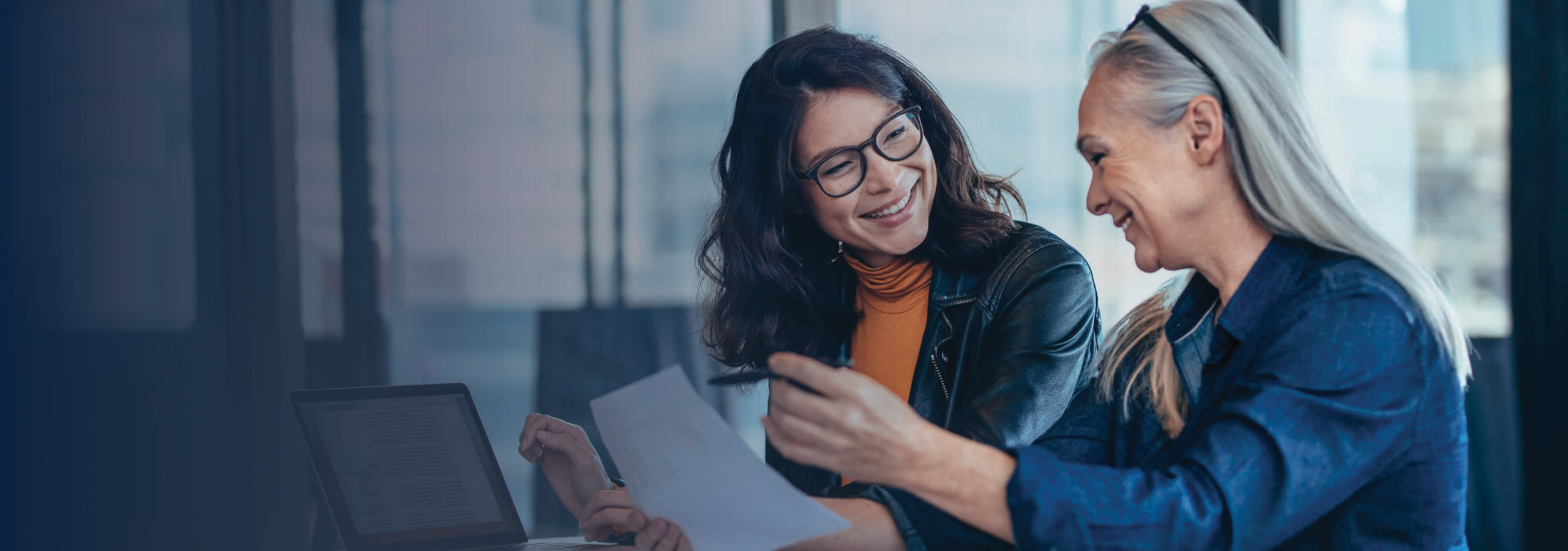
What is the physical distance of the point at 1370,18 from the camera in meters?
3.02

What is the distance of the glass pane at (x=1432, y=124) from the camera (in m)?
2.81

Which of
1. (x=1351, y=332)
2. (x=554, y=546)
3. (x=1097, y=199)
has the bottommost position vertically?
(x=554, y=546)

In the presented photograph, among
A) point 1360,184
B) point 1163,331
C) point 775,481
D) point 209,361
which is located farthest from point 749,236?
point 1360,184

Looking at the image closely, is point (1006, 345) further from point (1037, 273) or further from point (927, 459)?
point (927, 459)

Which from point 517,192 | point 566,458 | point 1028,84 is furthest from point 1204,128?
point 1028,84

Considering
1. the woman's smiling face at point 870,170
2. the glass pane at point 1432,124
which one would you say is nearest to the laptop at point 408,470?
the woman's smiling face at point 870,170

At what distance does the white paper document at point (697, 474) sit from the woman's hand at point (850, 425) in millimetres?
48

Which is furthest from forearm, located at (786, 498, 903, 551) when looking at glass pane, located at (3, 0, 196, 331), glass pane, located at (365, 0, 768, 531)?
glass pane, located at (365, 0, 768, 531)

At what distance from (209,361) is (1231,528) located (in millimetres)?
2072

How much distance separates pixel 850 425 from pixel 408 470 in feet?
2.40

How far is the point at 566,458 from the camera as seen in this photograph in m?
1.48

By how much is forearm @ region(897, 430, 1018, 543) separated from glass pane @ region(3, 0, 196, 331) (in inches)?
55.2

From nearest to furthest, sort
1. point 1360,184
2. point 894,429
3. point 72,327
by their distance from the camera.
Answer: point 894,429 < point 72,327 < point 1360,184

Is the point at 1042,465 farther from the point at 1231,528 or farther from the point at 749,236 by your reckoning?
the point at 749,236
